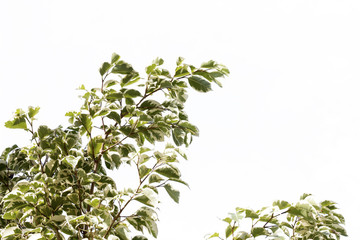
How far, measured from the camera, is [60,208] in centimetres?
254

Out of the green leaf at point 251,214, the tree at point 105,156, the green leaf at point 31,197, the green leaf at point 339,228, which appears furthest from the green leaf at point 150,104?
the green leaf at point 339,228

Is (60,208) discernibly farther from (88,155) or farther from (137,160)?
(137,160)

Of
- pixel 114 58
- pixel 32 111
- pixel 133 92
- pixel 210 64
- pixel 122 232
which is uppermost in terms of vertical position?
pixel 210 64

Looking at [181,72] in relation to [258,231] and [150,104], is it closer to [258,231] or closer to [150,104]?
[150,104]

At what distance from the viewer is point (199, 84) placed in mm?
2609

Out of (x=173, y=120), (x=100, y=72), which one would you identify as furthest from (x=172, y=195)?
(x=100, y=72)

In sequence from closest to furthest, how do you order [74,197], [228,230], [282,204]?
[282,204] → [228,230] → [74,197]

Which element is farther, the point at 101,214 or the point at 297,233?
the point at 297,233

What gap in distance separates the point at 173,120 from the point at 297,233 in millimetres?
1087

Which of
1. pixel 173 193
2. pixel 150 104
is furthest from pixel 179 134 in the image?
pixel 173 193

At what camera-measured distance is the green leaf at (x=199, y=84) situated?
2.59 metres

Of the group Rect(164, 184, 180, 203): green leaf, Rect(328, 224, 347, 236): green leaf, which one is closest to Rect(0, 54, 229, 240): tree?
Rect(164, 184, 180, 203): green leaf

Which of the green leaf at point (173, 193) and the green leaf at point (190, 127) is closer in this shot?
the green leaf at point (173, 193)

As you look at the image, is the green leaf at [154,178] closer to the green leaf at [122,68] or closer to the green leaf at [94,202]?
the green leaf at [94,202]
